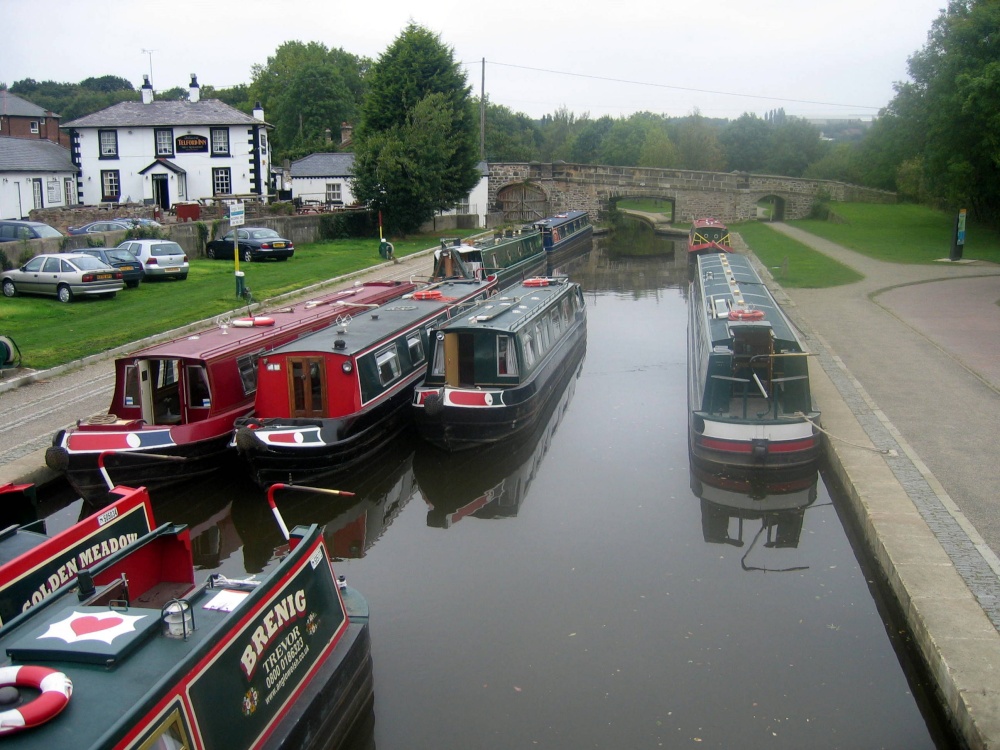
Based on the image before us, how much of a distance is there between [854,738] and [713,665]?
4.45 ft

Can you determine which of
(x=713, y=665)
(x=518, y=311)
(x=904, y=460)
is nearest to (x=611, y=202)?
(x=518, y=311)

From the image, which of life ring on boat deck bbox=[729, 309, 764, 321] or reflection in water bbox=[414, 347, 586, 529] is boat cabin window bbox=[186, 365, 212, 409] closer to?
reflection in water bbox=[414, 347, 586, 529]

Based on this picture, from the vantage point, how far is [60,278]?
73.7 feet

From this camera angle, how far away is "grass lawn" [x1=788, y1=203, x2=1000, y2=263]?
112 feet

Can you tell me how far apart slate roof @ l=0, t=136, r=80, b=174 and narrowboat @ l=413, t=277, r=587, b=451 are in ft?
96.7

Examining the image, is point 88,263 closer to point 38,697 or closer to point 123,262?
point 123,262

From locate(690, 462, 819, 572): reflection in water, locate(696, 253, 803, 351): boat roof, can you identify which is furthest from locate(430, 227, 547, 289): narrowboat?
locate(690, 462, 819, 572): reflection in water

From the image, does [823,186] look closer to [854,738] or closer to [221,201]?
[221,201]

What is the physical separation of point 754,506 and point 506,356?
4630mm

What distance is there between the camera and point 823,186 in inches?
2133

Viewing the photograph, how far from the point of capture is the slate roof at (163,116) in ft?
133

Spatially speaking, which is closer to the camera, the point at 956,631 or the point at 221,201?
the point at 956,631

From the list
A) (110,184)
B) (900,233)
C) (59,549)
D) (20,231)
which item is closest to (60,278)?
(20,231)

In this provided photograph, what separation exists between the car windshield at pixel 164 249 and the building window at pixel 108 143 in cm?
1682
